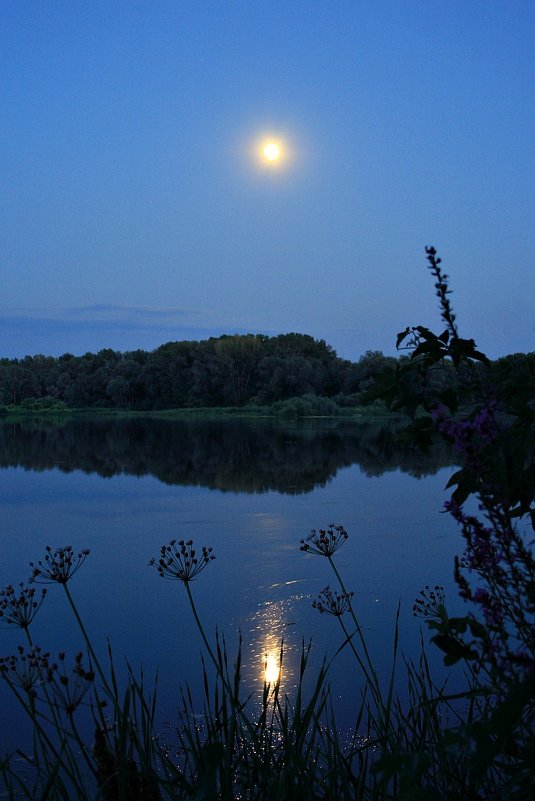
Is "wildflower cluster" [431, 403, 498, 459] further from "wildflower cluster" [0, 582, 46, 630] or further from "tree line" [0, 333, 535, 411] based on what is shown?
"tree line" [0, 333, 535, 411]

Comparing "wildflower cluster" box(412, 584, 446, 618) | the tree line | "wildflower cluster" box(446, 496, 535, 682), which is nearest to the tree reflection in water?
"wildflower cluster" box(412, 584, 446, 618)

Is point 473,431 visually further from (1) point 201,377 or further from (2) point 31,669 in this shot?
(1) point 201,377

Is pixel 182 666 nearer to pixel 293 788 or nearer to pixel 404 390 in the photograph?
pixel 293 788

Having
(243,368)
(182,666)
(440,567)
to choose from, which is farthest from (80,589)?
(243,368)

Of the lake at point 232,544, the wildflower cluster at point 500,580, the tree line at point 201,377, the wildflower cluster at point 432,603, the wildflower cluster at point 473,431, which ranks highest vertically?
the tree line at point 201,377

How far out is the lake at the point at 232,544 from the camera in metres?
5.70

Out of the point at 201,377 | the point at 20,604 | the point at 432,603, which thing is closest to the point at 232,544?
the point at 432,603

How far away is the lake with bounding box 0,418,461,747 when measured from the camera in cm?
570

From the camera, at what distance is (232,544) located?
9.22 metres

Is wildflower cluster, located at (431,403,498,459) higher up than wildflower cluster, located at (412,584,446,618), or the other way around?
wildflower cluster, located at (431,403,498,459)

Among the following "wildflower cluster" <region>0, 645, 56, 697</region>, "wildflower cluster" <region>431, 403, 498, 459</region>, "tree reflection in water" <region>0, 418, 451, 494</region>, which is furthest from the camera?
"tree reflection in water" <region>0, 418, 451, 494</region>

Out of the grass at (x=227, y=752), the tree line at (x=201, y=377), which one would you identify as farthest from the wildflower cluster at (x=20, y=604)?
the tree line at (x=201, y=377)

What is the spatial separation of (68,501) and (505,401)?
37.7ft

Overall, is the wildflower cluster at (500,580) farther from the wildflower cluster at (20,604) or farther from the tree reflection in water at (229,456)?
the tree reflection in water at (229,456)
